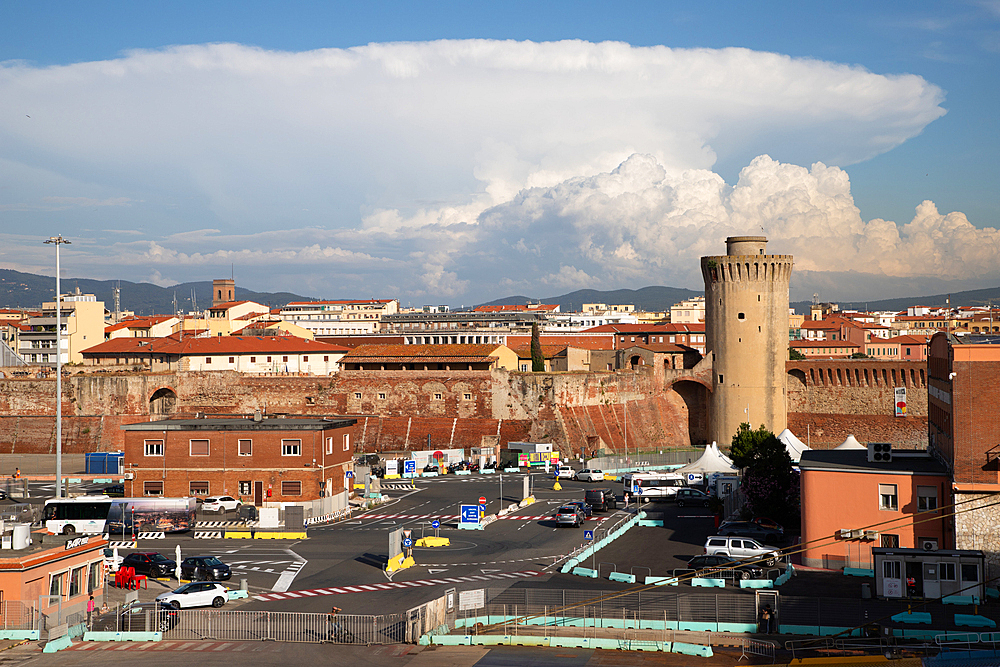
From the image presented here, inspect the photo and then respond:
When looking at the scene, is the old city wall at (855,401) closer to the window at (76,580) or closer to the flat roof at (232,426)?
the flat roof at (232,426)

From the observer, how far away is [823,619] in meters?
26.5

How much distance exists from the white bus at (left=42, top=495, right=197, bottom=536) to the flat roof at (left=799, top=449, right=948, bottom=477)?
95.3 feet

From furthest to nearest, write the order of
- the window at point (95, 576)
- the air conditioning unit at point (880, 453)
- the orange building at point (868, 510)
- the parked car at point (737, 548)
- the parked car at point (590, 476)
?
the parked car at point (590, 476) → the air conditioning unit at point (880, 453) → the parked car at point (737, 548) → the orange building at point (868, 510) → the window at point (95, 576)

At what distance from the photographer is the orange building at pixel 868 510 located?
112ft

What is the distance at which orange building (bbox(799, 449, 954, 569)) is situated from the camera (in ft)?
112

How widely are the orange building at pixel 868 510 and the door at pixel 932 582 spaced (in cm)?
412

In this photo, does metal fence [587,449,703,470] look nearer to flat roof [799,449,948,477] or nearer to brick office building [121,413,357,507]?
brick office building [121,413,357,507]

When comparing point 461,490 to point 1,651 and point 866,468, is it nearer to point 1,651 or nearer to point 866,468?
point 866,468

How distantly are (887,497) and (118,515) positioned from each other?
33.7 m

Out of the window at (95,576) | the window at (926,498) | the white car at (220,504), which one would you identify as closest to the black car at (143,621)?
the window at (95,576)

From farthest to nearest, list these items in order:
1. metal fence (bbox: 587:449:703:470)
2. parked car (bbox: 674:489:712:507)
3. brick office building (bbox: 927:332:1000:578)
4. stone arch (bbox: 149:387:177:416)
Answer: stone arch (bbox: 149:387:177:416) → metal fence (bbox: 587:449:703:470) → parked car (bbox: 674:489:712:507) → brick office building (bbox: 927:332:1000:578)

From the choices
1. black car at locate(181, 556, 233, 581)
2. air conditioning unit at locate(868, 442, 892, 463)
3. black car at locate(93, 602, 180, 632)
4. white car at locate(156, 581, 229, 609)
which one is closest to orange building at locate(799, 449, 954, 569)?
air conditioning unit at locate(868, 442, 892, 463)

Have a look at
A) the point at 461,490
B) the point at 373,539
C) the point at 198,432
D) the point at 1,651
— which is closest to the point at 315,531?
the point at 373,539

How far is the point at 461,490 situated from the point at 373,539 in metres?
16.9
